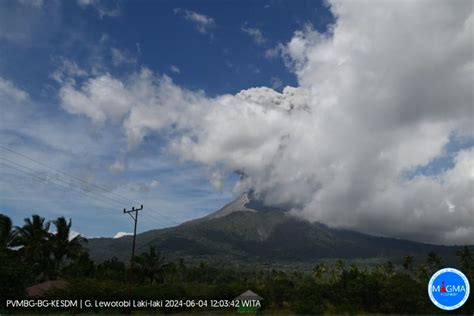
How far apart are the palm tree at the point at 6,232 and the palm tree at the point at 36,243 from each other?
90 centimetres

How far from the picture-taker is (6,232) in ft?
172

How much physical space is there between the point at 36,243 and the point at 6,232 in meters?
4.01

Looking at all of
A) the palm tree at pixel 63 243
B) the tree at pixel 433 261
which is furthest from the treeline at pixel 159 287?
the tree at pixel 433 261

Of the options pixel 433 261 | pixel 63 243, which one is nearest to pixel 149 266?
pixel 63 243

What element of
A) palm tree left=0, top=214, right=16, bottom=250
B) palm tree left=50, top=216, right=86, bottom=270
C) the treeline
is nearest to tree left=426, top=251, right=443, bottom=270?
the treeline

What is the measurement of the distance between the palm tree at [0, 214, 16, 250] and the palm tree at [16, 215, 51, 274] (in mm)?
899

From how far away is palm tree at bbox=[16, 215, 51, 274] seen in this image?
54188mm

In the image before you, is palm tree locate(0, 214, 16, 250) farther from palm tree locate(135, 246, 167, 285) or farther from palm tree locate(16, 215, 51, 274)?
palm tree locate(135, 246, 167, 285)

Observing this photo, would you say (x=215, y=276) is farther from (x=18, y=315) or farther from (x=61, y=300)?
(x=18, y=315)

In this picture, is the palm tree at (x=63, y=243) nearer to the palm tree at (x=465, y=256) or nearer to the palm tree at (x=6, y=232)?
the palm tree at (x=6, y=232)

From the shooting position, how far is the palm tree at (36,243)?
54.2m

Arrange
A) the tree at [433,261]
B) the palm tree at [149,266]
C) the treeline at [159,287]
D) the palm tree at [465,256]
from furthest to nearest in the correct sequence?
the tree at [433,261], the palm tree at [465,256], the palm tree at [149,266], the treeline at [159,287]

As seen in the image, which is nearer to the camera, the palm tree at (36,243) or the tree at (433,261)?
the palm tree at (36,243)

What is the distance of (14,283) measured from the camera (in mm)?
37531
